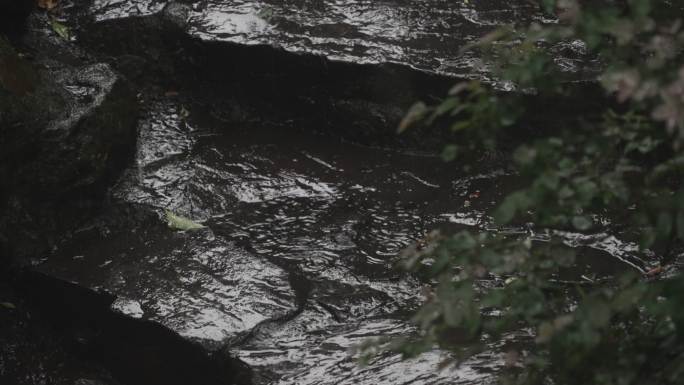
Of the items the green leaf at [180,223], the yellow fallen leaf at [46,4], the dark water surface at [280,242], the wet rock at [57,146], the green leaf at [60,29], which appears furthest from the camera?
the yellow fallen leaf at [46,4]

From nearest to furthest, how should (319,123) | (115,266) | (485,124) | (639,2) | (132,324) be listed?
(639,2)
(485,124)
(132,324)
(115,266)
(319,123)

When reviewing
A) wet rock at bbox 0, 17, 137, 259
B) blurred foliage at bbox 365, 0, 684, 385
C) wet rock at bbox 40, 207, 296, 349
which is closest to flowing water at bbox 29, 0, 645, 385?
wet rock at bbox 40, 207, 296, 349

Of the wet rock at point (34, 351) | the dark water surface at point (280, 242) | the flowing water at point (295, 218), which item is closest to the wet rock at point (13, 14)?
the flowing water at point (295, 218)

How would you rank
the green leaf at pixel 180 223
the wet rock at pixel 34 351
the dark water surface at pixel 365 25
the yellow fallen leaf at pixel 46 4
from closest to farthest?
the wet rock at pixel 34 351 < the green leaf at pixel 180 223 < the dark water surface at pixel 365 25 < the yellow fallen leaf at pixel 46 4

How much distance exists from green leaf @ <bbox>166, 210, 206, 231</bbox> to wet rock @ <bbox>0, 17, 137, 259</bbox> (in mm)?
476

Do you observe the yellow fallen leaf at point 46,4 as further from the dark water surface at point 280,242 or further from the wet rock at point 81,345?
the wet rock at point 81,345

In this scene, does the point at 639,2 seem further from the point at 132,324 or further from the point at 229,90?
the point at 229,90

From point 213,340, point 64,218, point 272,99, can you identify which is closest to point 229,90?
point 272,99

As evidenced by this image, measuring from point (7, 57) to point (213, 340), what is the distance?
154 centimetres

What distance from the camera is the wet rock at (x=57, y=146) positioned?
4.04 meters

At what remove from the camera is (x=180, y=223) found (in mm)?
4281

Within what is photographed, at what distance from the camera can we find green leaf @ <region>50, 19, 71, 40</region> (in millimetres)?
5367

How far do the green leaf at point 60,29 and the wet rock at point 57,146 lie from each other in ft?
1.85

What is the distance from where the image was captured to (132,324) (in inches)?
146
